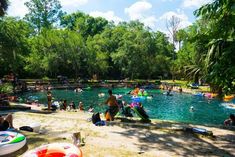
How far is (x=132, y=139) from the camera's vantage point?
10789 millimetres

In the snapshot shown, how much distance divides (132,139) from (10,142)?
3987 mm

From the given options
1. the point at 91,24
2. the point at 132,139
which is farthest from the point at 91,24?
the point at 132,139

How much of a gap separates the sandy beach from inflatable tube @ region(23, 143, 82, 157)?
3.05 feet

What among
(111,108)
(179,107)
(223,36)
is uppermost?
(223,36)

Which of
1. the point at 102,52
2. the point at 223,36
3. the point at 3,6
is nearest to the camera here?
the point at 223,36

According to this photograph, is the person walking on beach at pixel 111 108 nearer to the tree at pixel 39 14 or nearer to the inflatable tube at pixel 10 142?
the inflatable tube at pixel 10 142

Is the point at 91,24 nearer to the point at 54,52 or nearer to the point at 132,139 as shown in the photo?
the point at 54,52

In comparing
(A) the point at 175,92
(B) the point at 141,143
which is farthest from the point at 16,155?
(A) the point at 175,92

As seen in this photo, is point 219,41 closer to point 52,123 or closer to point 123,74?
point 52,123

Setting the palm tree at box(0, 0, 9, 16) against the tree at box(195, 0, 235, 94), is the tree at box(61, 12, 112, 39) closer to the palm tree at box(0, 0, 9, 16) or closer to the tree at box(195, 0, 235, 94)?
the palm tree at box(0, 0, 9, 16)

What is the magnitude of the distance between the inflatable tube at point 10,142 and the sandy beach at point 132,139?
45cm

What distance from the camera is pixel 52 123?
44.3 feet

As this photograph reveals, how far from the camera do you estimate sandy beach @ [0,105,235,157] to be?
931cm

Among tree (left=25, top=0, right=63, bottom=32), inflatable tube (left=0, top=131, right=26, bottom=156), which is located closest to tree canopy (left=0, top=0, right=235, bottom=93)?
tree (left=25, top=0, right=63, bottom=32)
